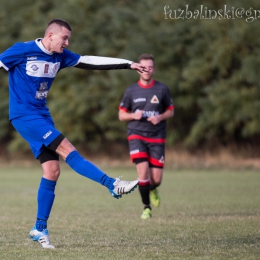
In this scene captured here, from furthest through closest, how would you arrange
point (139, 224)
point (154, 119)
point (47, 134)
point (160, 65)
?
point (160, 65), point (154, 119), point (139, 224), point (47, 134)

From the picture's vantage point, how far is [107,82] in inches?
959

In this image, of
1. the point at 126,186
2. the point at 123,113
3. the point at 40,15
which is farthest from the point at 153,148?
the point at 40,15

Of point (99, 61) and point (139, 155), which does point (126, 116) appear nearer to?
point (139, 155)

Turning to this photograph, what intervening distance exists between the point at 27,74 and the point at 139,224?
292 cm

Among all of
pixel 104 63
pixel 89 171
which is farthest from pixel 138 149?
pixel 89 171

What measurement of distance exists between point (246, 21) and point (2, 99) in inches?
447

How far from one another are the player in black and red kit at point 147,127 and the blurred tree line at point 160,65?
→ 11.2 meters

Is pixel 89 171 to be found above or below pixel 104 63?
below

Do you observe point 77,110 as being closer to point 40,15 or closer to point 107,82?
point 107,82

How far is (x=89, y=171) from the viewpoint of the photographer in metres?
6.14

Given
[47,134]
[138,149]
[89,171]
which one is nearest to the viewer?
[89,171]

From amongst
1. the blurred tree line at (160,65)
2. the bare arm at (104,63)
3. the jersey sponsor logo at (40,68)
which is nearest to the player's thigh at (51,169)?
the jersey sponsor logo at (40,68)

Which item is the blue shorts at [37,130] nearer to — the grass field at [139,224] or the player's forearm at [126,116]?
the grass field at [139,224]

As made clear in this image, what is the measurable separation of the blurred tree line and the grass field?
6.29 meters
